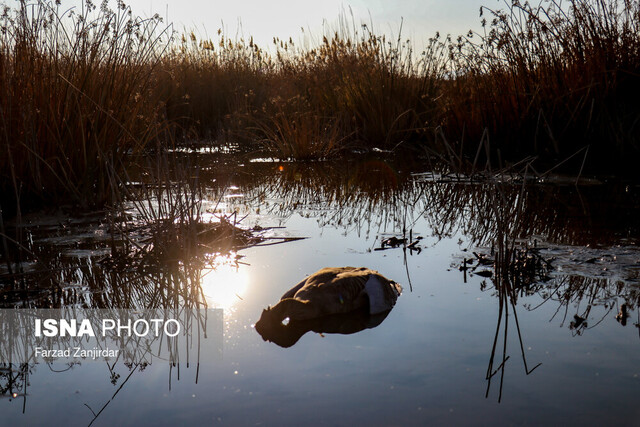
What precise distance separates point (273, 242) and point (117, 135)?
137cm

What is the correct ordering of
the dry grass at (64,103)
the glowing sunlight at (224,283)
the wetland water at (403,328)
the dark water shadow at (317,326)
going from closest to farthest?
the wetland water at (403,328) → the dark water shadow at (317,326) → the glowing sunlight at (224,283) → the dry grass at (64,103)

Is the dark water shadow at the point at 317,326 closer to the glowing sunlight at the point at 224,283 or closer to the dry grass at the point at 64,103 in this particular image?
the glowing sunlight at the point at 224,283

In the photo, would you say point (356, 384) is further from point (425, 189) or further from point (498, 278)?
point (425, 189)

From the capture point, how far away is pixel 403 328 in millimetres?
2268

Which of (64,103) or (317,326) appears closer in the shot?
(317,326)

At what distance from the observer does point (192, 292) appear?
259cm

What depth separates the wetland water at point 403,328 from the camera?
5.56 ft

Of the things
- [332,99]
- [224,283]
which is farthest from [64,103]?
[332,99]

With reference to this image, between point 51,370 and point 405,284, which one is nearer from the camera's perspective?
point 51,370

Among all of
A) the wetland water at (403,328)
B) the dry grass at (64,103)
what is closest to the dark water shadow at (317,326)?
the wetland water at (403,328)

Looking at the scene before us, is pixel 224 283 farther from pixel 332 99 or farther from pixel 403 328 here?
pixel 332 99

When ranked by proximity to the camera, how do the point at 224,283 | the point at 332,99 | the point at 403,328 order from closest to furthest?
the point at 403,328 → the point at 224,283 → the point at 332,99

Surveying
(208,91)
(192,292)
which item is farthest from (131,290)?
(208,91)

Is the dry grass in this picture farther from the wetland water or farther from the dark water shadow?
the dark water shadow
